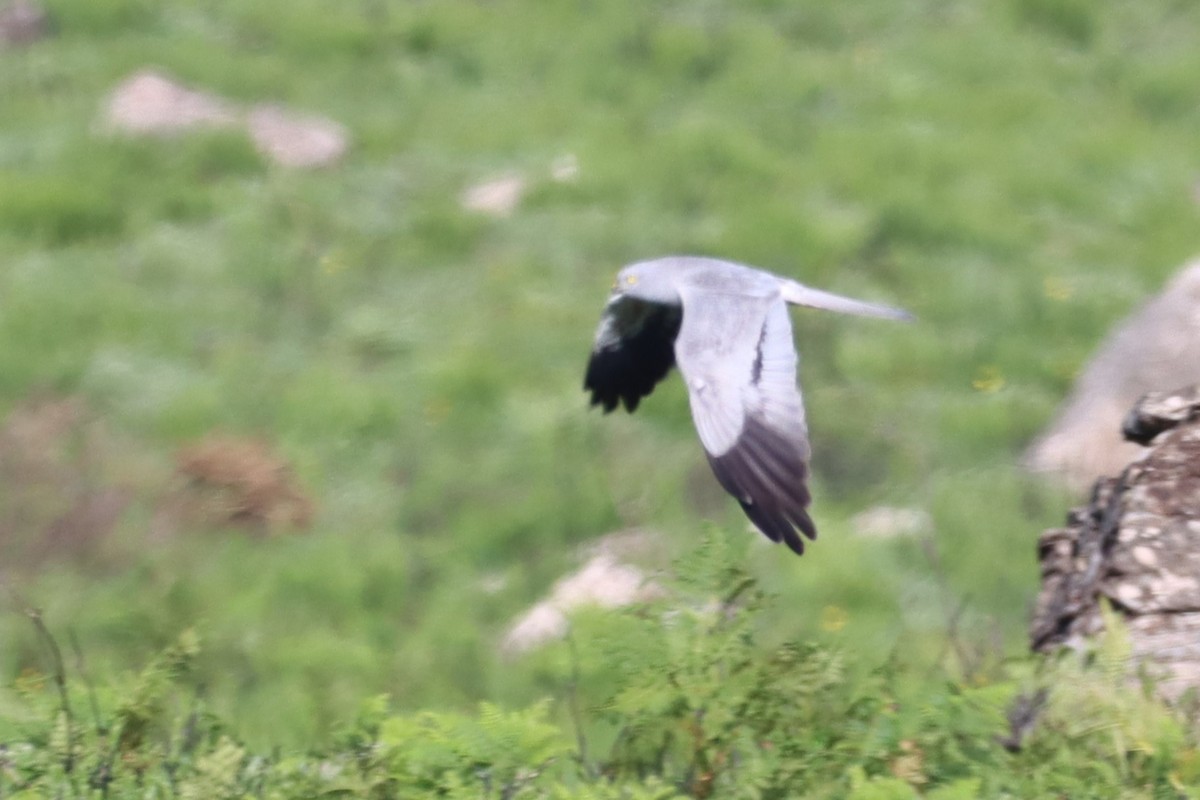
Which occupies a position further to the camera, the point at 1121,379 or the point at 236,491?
the point at 236,491

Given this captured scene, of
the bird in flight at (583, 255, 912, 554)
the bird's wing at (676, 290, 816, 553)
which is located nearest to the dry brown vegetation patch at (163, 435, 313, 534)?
the bird in flight at (583, 255, 912, 554)

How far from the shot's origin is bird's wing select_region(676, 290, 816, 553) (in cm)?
400

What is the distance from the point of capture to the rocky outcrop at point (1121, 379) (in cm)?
699

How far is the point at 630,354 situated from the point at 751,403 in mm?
1399

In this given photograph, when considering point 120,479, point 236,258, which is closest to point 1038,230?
point 236,258

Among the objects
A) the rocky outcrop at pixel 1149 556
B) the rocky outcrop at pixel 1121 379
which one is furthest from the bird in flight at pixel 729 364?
the rocky outcrop at pixel 1121 379

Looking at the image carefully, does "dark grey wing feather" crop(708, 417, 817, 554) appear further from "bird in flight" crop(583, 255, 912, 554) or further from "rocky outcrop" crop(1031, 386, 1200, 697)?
"rocky outcrop" crop(1031, 386, 1200, 697)

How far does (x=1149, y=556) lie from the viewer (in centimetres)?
448

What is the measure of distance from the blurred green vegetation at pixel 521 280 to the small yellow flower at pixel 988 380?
0.06ft

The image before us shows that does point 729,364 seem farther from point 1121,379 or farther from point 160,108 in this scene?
point 160,108

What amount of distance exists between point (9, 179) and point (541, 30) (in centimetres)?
403

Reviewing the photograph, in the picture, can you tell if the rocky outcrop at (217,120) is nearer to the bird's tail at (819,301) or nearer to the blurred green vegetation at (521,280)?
the blurred green vegetation at (521,280)

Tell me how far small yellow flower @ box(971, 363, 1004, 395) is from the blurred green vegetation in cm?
2

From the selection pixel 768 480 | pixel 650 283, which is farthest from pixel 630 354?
pixel 768 480
